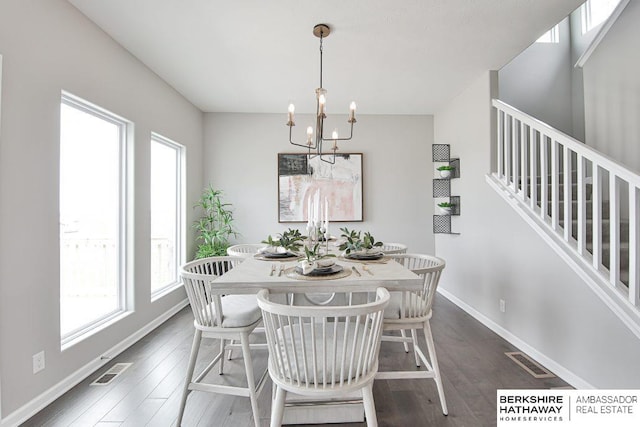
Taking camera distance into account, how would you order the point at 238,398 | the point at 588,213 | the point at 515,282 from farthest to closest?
1. the point at 588,213
2. the point at 515,282
3. the point at 238,398

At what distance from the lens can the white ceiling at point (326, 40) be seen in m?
2.29

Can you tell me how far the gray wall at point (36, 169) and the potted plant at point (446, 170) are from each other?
3658 millimetres

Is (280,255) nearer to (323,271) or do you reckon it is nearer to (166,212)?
(323,271)

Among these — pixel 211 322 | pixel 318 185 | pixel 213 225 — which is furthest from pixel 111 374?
pixel 318 185

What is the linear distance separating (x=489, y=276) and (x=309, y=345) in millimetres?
2517

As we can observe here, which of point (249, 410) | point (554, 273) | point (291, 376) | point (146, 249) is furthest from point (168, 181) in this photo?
point (554, 273)

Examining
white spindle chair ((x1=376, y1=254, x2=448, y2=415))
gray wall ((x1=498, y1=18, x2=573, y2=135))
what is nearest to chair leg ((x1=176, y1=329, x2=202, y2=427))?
white spindle chair ((x1=376, y1=254, x2=448, y2=415))

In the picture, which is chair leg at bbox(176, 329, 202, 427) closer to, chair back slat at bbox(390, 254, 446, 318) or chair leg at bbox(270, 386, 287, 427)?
chair leg at bbox(270, 386, 287, 427)

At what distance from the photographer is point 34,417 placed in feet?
6.19

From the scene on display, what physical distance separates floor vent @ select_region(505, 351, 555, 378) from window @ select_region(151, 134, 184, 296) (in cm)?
347

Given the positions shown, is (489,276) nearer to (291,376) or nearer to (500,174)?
(500,174)

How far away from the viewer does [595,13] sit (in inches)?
149

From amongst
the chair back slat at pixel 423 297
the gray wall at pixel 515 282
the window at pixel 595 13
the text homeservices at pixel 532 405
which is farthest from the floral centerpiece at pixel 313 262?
the window at pixel 595 13

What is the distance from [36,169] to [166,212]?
1.93m
